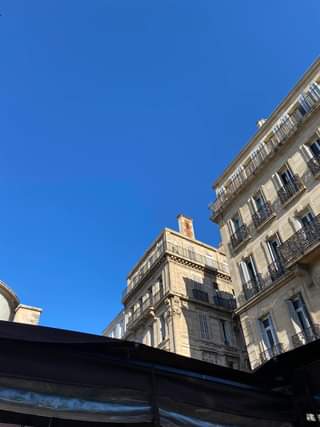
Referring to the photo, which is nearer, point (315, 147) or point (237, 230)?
point (315, 147)

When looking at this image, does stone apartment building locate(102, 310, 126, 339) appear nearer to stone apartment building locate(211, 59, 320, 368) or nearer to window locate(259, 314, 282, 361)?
stone apartment building locate(211, 59, 320, 368)

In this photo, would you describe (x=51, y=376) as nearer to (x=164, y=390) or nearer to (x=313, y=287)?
(x=164, y=390)

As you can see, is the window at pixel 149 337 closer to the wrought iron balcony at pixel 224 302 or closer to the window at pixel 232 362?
the wrought iron balcony at pixel 224 302

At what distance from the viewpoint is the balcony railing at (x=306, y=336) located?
12.8 m

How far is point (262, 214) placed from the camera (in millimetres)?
17781

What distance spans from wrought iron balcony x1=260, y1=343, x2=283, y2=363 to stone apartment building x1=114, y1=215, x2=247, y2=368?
28.7ft

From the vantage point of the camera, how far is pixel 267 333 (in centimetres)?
1517

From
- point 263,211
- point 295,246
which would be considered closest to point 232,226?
point 263,211

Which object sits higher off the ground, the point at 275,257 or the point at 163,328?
the point at 163,328

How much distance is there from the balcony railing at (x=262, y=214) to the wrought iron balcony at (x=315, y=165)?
113 inches

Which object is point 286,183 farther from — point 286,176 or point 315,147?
point 315,147

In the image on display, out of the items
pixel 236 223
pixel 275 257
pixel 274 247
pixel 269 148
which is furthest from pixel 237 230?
pixel 269 148

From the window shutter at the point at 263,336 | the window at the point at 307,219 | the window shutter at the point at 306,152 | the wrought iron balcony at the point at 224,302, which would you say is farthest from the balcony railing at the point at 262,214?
the wrought iron balcony at the point at 224,302

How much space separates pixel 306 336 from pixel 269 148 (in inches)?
413
